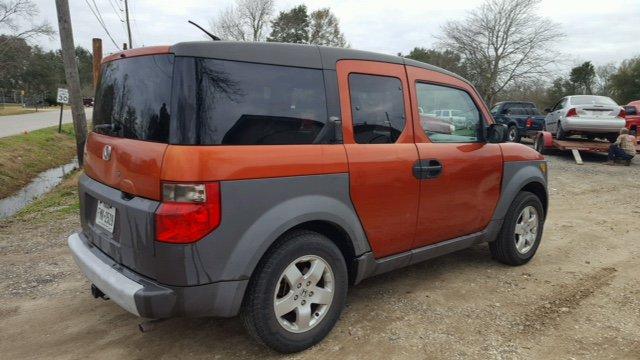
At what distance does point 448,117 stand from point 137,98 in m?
2.49

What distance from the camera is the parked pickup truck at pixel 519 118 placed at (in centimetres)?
1811

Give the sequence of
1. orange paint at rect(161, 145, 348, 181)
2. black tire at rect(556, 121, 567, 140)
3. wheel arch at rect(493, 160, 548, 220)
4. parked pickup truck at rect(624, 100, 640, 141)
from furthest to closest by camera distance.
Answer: parked pickup truck at rect(624, 100, 640, 141), black tire at rect(556, 121, 567, 140), wheel arch at rect(493, 160, 548, 220), orange paint at rect(161, 145, 348, 181)

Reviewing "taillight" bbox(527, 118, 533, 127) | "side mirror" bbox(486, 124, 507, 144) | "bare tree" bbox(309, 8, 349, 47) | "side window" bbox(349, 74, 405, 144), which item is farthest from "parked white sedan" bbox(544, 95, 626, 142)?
"bare tree" bbox(309, 8, 349, 47)

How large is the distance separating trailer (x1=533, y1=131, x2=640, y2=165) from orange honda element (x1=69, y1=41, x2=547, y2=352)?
11.4 meters

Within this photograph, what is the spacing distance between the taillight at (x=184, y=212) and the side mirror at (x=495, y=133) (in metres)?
2.72

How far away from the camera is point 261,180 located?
2.57 m

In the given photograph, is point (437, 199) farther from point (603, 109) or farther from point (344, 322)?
point (603, 109)

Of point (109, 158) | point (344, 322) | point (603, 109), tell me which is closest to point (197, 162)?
point (109, 158)

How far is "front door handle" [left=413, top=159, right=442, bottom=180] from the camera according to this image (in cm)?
339

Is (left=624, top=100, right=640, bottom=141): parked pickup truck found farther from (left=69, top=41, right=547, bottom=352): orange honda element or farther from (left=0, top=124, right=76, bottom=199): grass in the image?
(left=0, top=124, right=76, bottom=199): grass

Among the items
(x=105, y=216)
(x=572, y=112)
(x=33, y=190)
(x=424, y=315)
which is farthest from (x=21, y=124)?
(x=424, y=315)

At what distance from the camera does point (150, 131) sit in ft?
8.39

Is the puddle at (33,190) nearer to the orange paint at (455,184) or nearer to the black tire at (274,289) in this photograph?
the black tire at (274,289)

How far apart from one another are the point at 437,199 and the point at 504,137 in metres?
1.05
